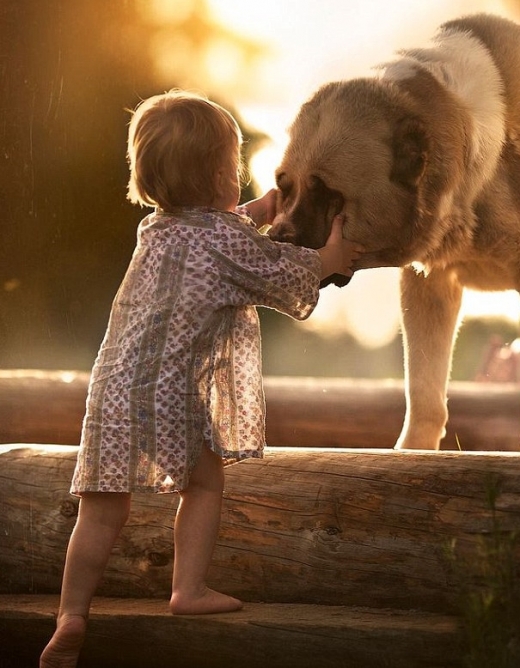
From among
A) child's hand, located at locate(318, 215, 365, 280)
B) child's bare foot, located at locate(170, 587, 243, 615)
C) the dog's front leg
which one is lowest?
child's bare foot, located at locate(170, 587, 243, 615)

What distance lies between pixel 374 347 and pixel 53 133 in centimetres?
971

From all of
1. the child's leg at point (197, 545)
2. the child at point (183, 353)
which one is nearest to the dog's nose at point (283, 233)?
the child at point (183, 353)

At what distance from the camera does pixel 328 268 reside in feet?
9.99

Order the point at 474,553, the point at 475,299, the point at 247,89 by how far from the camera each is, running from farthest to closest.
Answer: the point at 247,89 → the point at 475,299 → the point at 474,553

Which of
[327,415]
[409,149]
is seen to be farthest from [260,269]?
[327,415]

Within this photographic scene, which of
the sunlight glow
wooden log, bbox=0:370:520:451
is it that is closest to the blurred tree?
the sunlight glow

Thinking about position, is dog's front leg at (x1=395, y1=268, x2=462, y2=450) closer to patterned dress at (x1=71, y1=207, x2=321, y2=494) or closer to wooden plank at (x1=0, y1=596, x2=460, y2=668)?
patterned dress at (x1=71, y1=207, x2=321, y2=494)

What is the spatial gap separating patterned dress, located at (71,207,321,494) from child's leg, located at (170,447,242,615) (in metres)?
0.07

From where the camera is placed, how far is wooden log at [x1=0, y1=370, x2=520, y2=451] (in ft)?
16.8

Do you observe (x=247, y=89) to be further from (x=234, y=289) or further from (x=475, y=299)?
(x=234, y=289)

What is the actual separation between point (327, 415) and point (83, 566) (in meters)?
2.59

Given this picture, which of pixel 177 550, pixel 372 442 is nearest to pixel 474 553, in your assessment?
pixel 177 550

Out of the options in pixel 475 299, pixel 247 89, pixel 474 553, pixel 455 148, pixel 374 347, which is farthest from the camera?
pixel 374 347

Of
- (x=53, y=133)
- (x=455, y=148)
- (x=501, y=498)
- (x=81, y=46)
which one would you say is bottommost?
(x=501, y=498)
